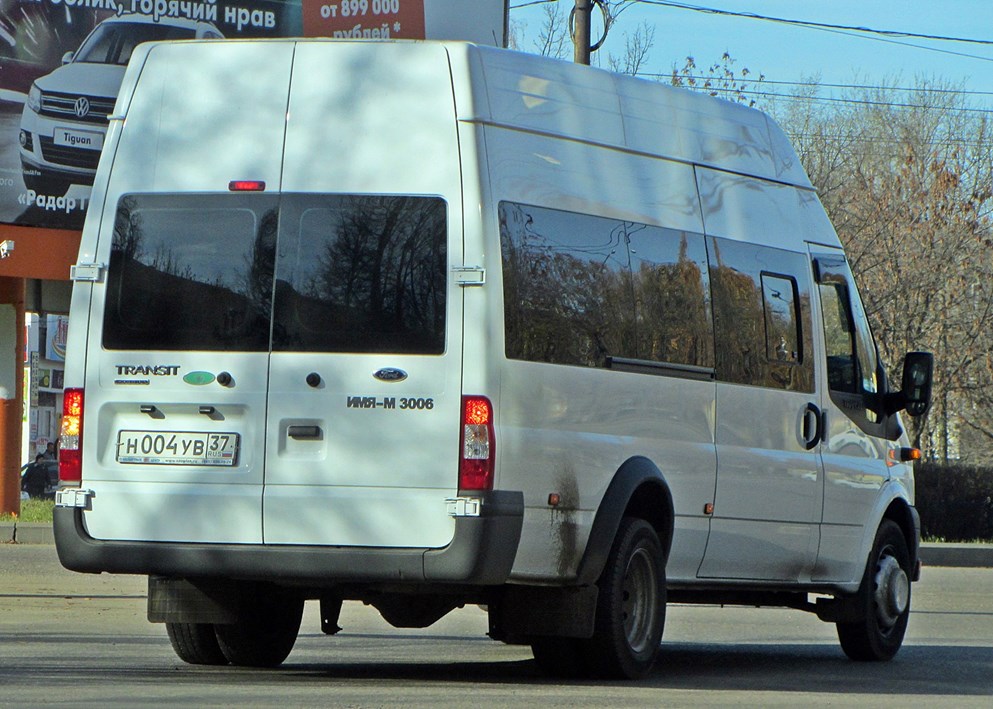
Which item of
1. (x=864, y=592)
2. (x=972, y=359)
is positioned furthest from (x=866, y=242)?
(x=864, y=592)

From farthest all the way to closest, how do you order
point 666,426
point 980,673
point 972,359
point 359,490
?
1. point 972,359
2. point 980,673
3. point 666,426
4. point 359,490

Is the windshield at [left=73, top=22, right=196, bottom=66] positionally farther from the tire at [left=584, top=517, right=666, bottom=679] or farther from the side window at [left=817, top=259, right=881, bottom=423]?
the tire at [left=584, top=517, right=666, bottom=679]

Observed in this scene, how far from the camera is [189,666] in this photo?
9055 mm

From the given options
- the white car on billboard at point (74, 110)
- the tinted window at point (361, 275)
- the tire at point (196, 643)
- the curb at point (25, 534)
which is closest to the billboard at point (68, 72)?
the white car on billboard at point (74, 110)

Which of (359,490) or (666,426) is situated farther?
(666,426)

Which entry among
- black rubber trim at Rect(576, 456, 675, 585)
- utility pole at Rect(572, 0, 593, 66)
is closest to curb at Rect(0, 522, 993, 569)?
utility pole at Rect(572, 0, 593, 66)

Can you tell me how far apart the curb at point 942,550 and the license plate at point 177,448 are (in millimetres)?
12530

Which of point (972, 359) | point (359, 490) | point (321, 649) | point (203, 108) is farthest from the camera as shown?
point (972, 359)

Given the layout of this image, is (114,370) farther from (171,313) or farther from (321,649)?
(321,649)

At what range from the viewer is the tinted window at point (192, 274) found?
7.89m

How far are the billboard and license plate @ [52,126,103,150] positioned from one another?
1 cm

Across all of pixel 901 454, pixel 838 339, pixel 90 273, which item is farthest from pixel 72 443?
pixel 901 454

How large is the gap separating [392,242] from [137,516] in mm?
1607

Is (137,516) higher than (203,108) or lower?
lower
